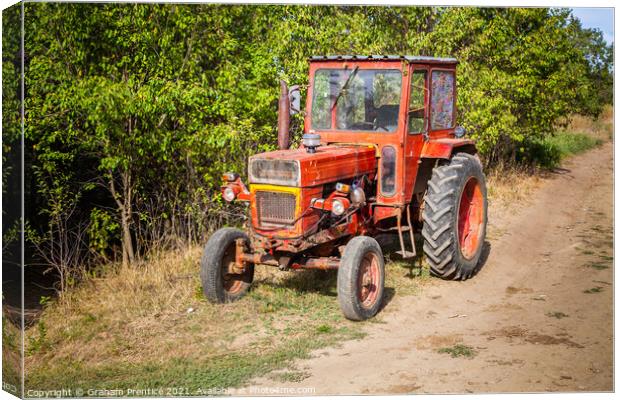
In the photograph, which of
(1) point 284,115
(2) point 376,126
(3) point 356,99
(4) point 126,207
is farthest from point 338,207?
(4) point 126,207

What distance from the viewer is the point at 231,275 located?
7.30 metres

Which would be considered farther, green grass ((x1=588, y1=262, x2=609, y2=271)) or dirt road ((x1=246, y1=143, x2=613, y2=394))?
green grass ((x1=588, y1=262, x2=609, y2=271))

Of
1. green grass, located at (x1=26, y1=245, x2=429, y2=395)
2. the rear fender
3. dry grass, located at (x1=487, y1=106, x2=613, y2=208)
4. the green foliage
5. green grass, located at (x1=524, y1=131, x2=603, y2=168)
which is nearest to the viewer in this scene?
green grass, located at (x1=26, y1=245, x2=429, y2=395)

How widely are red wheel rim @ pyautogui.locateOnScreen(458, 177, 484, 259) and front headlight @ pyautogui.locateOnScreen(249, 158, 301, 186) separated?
2661 mm

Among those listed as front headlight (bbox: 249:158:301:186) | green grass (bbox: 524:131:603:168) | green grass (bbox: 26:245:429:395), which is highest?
front headlight (bbox: 249:158:301:186)

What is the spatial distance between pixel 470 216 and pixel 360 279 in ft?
8.08

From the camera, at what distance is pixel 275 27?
9.23 meters

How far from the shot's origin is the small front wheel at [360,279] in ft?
21.3

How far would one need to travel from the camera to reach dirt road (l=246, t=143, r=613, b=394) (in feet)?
18.0

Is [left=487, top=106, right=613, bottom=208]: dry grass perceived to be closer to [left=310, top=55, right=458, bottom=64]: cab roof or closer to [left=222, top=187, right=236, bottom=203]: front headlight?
[left=310, top=55, right=458, bottom=64]: cab roof

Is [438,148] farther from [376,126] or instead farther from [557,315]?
[557,315]

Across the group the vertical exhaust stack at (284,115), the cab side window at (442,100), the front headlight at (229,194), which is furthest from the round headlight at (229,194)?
the cab side window at (442,100)

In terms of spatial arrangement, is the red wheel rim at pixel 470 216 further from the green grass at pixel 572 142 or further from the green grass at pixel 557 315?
the green grass at pixel 572 142

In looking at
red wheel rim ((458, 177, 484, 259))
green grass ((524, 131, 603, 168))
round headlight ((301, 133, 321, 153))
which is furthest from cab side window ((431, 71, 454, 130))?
green grass ((524, 131, 603, 168))
